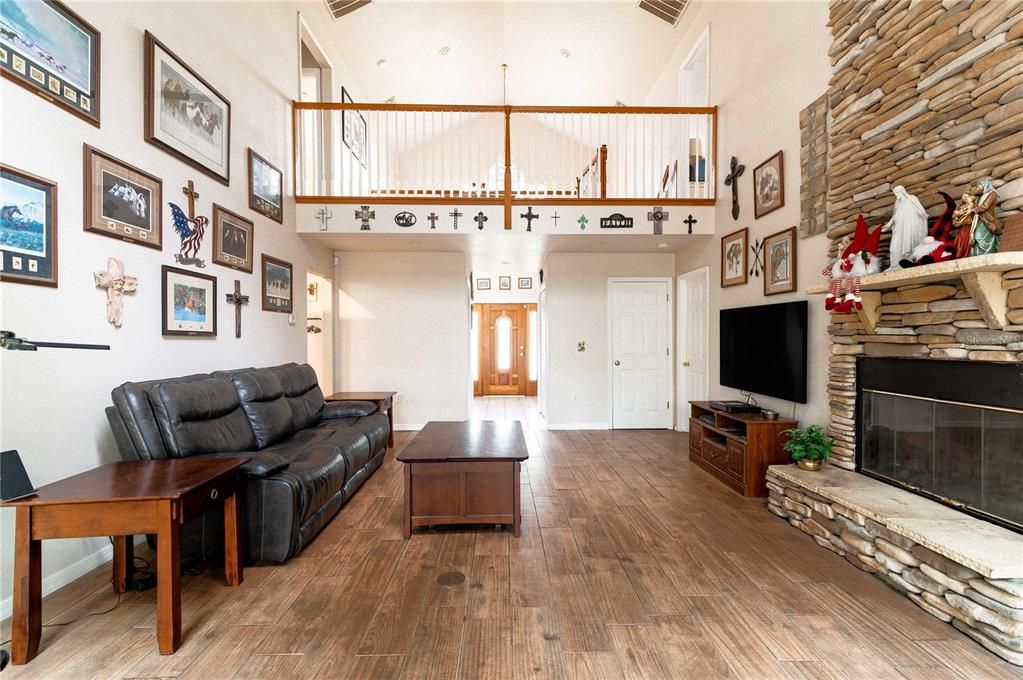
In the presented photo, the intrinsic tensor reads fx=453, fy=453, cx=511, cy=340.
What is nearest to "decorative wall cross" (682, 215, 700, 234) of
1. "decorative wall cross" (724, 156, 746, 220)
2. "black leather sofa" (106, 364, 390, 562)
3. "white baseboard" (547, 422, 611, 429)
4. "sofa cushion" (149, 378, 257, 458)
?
"decorative wall cross" (724, 156, 746, 220)

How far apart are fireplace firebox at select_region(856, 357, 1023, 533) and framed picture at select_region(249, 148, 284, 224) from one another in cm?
479

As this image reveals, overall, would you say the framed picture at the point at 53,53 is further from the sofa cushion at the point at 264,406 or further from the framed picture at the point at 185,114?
A: the sofa cushion at the point at 264,406

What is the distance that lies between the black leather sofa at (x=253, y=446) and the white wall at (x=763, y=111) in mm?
3426

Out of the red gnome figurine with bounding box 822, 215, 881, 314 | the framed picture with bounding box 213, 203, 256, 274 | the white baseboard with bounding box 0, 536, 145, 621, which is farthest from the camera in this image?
the framed picture with bounding box 213, 203, 256, 274

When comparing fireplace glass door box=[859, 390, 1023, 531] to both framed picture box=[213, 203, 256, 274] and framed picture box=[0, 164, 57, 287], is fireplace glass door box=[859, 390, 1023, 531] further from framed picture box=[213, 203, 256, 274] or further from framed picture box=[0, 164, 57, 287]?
framed picture box=[213, 203, 256, 274]

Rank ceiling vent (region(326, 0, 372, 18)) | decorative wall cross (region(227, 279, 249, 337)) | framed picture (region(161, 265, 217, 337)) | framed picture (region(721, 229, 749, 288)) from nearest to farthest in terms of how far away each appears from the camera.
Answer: framed picture (region(161, 265, 217, 337)) < decorative wall cross (region(227, 279, 249, 337)) < framed picture (region(721, 229, 749, 288)) < ceiling vent (region(326, 0, 372, 18))

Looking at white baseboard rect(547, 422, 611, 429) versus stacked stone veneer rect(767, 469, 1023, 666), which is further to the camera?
white baseboard rect(547, 422, 611, 429)

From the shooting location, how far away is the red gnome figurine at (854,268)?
2.56m

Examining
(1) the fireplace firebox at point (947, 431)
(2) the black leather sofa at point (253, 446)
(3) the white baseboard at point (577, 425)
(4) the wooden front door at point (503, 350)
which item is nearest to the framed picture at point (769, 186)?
(1) the fireplace firebox at point (947, 431)

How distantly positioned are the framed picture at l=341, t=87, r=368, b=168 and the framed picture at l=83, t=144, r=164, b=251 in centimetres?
328

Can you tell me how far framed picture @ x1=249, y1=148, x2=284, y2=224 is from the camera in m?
3.90

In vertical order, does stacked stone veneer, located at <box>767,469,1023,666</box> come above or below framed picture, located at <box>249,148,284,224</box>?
below

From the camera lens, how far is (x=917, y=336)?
8.13 ft

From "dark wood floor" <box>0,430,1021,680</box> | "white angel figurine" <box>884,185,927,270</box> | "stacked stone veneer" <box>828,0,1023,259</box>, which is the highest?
"stacked stone veneer" <box>828,0,1023,259</box>
